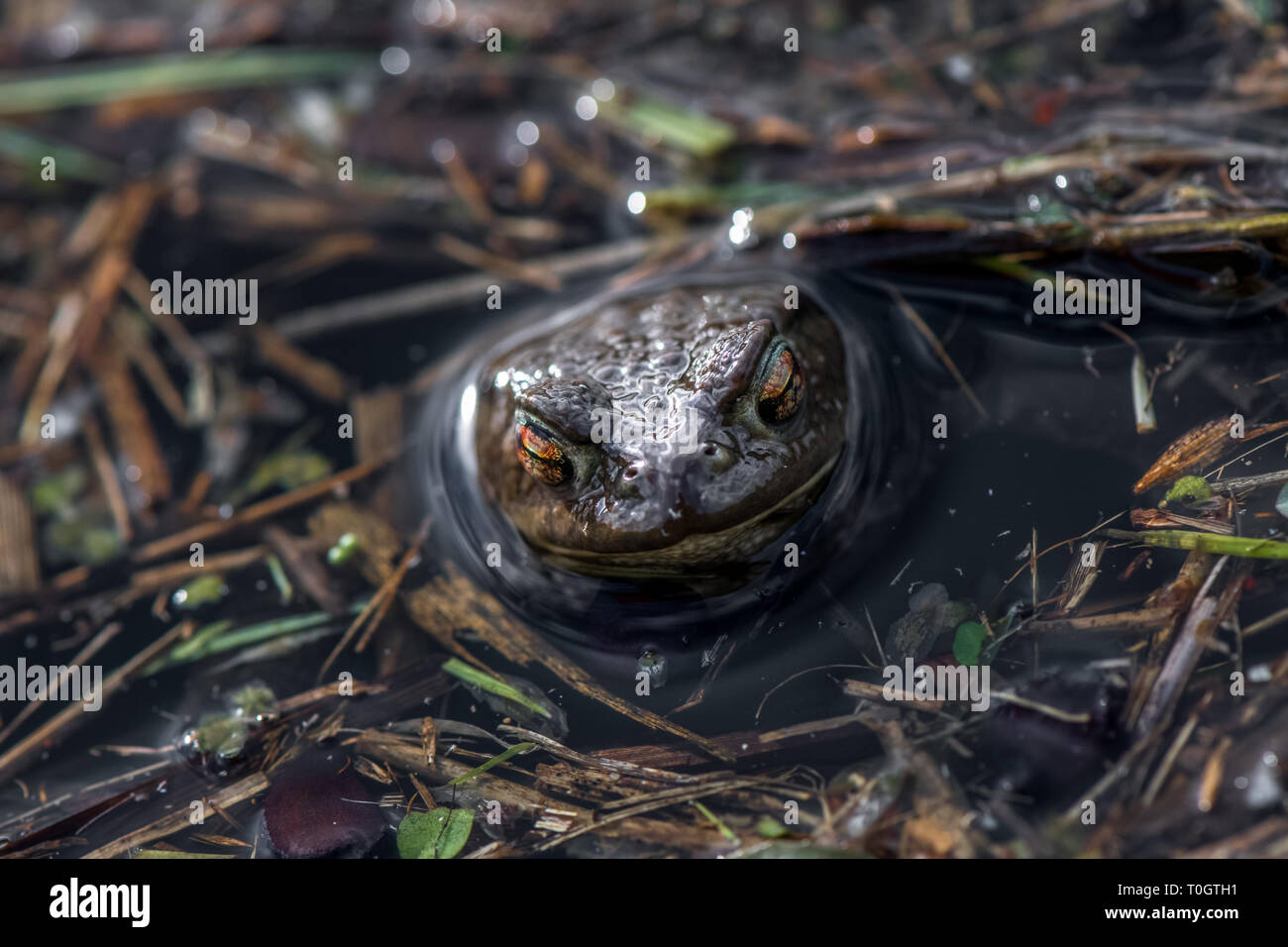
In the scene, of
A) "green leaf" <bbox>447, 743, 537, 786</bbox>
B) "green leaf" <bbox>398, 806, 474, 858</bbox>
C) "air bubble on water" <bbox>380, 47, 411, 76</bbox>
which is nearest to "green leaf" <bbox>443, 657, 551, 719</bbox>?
"green leaf" <bbox>447, 743, 537, 786</bbox>

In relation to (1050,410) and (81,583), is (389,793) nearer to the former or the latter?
(81,583)

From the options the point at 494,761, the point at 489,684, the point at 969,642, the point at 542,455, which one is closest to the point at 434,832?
the point at 494,761

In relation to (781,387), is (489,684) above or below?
below

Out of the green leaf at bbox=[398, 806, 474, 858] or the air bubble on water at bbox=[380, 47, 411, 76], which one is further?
the air bubble on water at bbox=[380, 47, 411, 76]

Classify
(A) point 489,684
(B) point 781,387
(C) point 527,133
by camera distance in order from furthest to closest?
1. (C) point 527,133
2. (A) point 489,684
3. (B) point 781,387

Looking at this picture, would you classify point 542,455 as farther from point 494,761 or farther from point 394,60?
point 394,60

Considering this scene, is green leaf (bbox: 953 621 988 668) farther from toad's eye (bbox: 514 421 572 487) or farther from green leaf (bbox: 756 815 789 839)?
toad's eye (bbox: 514 421 572 487)

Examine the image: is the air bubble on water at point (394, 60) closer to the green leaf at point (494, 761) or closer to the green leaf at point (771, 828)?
the green leaf at point (494, 761)

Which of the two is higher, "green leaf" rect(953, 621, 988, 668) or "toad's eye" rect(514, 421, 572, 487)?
"toad's eye" rect(514, 421, 572, 487)
